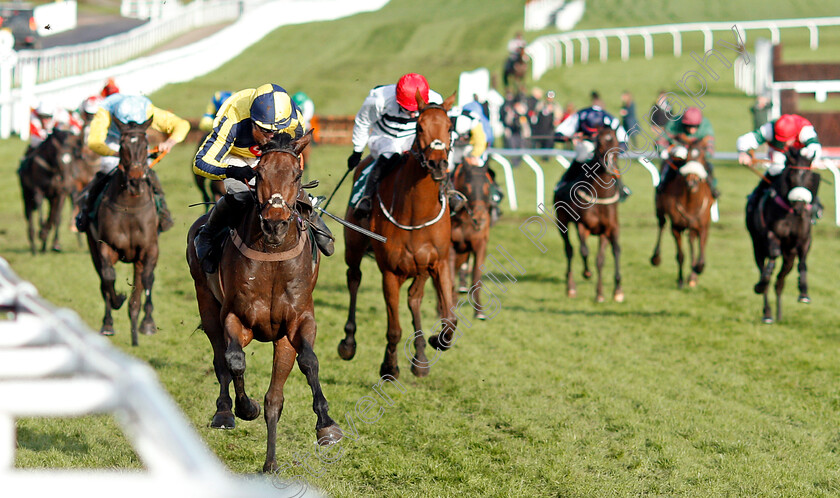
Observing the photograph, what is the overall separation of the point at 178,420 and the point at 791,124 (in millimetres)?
8622

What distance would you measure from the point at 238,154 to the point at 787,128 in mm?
5865

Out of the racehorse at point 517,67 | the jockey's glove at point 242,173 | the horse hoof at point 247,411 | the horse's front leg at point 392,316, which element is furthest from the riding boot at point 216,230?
the racehorse at point 517,67

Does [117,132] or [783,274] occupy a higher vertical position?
[117,132]

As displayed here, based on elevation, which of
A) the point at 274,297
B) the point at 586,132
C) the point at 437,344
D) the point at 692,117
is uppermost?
the point at 692,117

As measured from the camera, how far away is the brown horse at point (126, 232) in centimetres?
794

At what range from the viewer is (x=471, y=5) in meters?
45.0

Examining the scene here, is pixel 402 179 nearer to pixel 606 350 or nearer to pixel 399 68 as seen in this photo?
pixel 606 350

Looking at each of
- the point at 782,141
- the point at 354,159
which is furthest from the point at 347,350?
the point at 782,141

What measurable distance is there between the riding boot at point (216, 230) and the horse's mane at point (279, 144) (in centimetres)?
61

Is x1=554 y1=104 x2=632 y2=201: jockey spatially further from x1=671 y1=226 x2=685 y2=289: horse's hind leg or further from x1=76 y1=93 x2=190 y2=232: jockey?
x1=76 y1=93 x2=190 y2=232: jockey

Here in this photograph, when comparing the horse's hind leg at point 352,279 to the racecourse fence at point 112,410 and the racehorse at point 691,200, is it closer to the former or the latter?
the racehorse at point 691,200

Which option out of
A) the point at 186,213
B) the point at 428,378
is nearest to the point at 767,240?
the point at 428,378

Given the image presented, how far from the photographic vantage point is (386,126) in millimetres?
7449

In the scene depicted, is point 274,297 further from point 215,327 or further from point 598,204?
point 598,204
